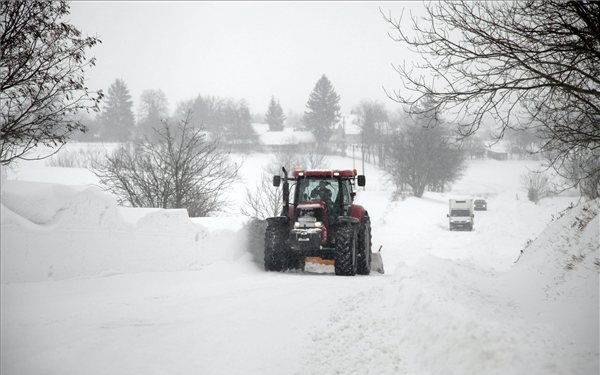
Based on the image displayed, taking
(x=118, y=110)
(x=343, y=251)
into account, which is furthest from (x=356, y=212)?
(x=118, y=110)

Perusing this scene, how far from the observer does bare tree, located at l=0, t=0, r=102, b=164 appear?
23.8 ft

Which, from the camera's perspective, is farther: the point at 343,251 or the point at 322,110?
the point at 322,110

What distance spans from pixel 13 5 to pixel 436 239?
80.4 feet

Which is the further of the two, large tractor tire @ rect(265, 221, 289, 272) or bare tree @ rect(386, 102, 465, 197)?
bare tree @ rect(386, 102, 465, 197)

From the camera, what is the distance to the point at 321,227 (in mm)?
10406

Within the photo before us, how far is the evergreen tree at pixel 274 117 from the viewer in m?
99.6

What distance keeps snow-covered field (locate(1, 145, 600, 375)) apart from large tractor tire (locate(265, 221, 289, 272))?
1.08m

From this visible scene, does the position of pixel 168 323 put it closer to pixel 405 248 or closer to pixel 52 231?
pixel 52 231

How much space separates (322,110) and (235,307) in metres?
82.2

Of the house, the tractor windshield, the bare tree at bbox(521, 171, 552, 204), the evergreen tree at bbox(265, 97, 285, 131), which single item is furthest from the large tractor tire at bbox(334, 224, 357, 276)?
the evergreen tree at bbox(265, 97, 285, 131)

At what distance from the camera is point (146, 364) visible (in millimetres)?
4230

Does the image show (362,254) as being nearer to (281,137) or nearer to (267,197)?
(267,197)

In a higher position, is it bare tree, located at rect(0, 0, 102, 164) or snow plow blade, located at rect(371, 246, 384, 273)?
bare tree, located at rect(0, 0, 102, 164)

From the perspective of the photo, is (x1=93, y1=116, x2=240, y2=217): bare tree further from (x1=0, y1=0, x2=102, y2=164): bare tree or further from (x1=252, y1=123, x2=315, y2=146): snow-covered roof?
(x1=252, y1=123, x2=315, y2=146): snow-covered roof
